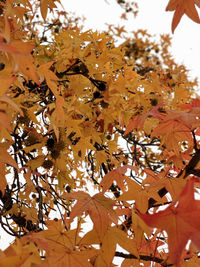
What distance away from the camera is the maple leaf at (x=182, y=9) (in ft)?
→ 2.38

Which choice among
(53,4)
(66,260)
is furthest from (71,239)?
(53,4)

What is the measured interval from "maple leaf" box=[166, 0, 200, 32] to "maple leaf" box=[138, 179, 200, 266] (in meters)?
0.49

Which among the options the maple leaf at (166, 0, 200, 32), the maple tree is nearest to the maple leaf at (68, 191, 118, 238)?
the maple tree

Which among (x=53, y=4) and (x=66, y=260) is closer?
(x=66, y=260)

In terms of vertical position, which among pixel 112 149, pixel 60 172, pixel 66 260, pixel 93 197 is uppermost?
pixel 112 149

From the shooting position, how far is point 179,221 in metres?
0.44

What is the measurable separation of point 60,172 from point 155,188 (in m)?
0.53

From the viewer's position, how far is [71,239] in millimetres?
619

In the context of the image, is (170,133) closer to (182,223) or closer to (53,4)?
(182,223)

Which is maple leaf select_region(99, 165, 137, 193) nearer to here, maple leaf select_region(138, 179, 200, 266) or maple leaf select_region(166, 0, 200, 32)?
maple leaf select_region(138, 179, 200, 266)

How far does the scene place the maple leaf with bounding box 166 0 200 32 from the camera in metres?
Answer: 0.73

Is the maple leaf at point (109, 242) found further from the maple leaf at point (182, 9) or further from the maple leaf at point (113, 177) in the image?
the maple leaf at point (182, 9)

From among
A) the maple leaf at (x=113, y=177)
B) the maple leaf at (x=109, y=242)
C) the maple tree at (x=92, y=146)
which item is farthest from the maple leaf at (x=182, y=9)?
the maple leaf at (x=109, y=242)

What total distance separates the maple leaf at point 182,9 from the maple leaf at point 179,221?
494 millimetres
